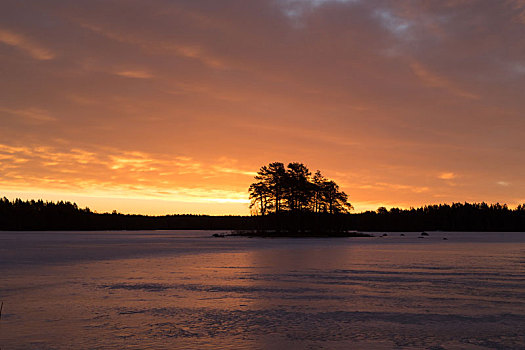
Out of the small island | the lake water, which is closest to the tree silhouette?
the small island

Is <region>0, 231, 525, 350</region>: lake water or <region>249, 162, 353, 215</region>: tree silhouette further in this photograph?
<region>249, 162, 353, 215</region>: tree silhouette

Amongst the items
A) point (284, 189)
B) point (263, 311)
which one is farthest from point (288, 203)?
point (263, 311)

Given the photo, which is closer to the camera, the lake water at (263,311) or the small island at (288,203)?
the lake water at (263,311)

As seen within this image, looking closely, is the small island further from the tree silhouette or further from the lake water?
the lake water

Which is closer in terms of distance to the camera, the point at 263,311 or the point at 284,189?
the point at 263,311

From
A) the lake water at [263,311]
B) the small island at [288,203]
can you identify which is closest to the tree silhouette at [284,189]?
the small island at [288,203]

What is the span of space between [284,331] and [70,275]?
18.5 meters

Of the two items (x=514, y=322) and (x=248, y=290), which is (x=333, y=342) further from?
(x=248, y=290)

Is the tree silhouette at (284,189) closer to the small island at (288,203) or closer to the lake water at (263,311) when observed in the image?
the small island at (288,203)

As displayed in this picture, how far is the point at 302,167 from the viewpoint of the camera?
121 meters

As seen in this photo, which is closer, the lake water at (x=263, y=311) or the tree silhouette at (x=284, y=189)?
the lake water at (x=263, y=311)

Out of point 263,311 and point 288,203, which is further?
point 288,203

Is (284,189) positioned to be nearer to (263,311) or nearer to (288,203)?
(288,203)

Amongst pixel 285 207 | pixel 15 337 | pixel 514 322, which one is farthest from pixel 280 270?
pixel 285 207
